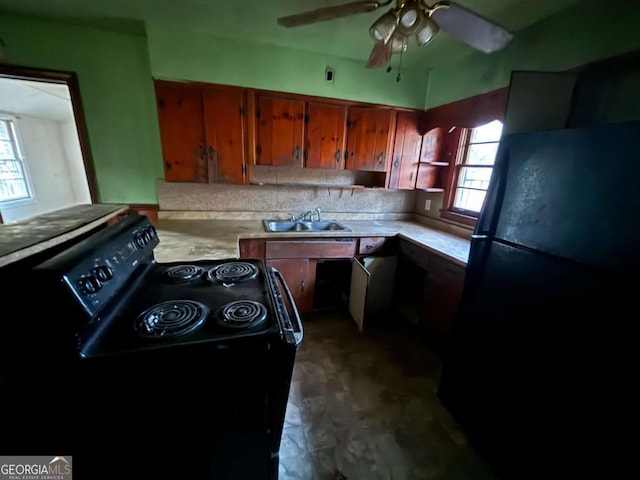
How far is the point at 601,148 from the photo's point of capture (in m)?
0.97

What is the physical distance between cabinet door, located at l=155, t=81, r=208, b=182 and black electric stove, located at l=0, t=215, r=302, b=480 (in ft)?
5.11

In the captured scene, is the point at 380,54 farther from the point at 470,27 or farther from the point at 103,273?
the point at 103,273

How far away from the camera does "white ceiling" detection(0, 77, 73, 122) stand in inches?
139

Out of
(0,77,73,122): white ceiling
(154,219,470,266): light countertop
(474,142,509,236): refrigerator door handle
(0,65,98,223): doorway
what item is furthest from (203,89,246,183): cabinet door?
(0,77,73,122): white ceiling

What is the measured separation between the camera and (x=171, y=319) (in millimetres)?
783

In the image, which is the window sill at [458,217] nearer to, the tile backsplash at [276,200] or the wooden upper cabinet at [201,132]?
the tile backsplash at [276,200]

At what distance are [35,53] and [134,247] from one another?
7.58 ft

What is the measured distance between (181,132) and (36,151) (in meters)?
4.55

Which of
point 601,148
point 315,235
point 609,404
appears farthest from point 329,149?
point 609,404

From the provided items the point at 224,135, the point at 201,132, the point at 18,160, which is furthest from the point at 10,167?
the point at 224,135

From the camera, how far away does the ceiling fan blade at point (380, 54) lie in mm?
1473

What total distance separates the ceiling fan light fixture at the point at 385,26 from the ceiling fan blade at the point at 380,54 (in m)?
0.09

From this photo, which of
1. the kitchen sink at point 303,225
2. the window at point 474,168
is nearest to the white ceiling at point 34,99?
the kitchen sink at point 303,225

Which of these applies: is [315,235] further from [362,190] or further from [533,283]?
[533,283]
